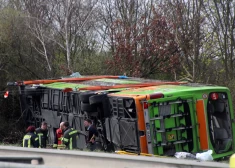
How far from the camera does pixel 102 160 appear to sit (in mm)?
6023

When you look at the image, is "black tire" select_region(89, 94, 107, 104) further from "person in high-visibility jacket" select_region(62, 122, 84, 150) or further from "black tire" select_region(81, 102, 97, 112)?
"person in high-visibility jacket" select_region(62, 122, 84, 150)

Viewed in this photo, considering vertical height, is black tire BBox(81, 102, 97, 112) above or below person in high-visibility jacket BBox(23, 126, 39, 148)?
above

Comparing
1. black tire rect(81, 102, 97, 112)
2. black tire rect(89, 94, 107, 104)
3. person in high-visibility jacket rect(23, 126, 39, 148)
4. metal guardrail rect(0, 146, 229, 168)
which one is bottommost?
person in high-visibility jacket rect(23, 126, 39, 148)

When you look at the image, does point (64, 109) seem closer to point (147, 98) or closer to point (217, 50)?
point (147, 98)

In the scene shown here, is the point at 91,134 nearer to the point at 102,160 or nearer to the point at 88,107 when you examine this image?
the point at 88,107

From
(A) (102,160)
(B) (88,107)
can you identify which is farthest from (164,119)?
(A) (102,160)

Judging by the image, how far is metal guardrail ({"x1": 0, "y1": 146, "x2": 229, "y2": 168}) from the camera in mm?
5289

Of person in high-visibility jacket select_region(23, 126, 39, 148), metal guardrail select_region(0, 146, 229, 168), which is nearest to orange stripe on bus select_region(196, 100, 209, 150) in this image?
person in high-visibility jacket select_region(23, 126, 39, 148)

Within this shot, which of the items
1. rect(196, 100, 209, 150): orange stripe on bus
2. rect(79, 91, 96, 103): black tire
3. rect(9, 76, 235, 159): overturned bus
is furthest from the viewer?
rect(79, 91, 96, 103): black tire

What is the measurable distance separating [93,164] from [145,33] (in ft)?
56.2

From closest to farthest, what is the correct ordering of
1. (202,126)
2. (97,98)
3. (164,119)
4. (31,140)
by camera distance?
(164,119)
(202,126)
(97,98)
(31,140)

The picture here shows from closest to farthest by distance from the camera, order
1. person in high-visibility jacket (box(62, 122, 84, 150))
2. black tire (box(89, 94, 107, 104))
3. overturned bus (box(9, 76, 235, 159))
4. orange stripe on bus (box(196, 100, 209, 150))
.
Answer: overturned bus (box(9, 76, 235, 159)), orange stripe on bus (box(196, 100, 209, 150)), black tire (box(89, 94, 107, 104)), person in high-visibility jacket (box(62, 122, 84, 150))

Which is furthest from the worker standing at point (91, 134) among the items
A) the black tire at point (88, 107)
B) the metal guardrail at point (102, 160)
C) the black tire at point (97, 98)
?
the metal guardrail at point (102, 160)

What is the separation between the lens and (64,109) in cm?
1365
